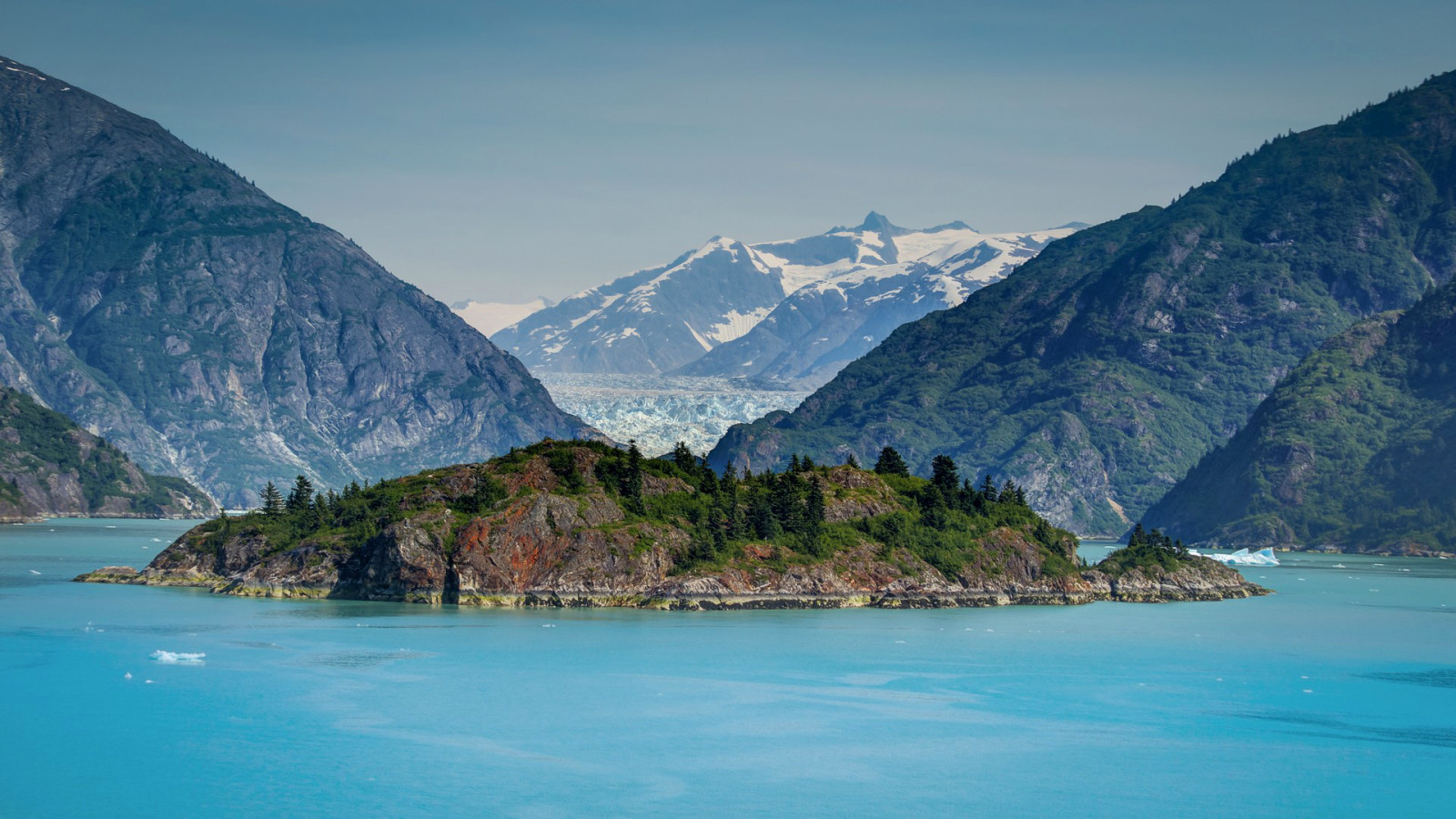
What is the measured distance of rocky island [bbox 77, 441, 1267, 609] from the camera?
405 ft

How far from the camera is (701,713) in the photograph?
260 ft

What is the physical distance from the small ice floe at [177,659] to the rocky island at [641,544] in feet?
107

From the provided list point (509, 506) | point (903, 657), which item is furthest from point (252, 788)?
point (509, 506)

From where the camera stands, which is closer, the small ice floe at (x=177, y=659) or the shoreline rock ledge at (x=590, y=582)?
the small ice floe at (x=177, y=659)

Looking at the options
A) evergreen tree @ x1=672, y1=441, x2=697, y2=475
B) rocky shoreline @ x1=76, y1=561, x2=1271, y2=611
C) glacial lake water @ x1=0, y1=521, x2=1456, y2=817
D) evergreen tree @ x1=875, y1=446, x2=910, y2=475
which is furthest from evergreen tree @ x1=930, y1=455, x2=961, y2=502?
evergreen tree @ x1=672, y1=441, x2=697, y2=475

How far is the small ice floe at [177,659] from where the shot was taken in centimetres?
8962

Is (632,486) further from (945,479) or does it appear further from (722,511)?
(945,479)

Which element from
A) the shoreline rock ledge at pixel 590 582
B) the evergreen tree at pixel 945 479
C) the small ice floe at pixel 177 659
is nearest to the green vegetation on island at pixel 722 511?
the evergreen tree at pixel 945 479

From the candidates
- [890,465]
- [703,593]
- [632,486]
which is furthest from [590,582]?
[890,465]

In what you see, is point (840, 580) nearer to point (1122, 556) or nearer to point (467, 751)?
point (1122, 556)

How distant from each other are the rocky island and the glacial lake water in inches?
136

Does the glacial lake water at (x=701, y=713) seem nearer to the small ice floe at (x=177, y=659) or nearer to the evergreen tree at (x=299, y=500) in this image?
the small ice floe at (x=177, y=659)

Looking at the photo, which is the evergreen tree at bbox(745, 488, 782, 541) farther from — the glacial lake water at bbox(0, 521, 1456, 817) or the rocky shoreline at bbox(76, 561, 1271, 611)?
the glacial lake water at bbox(0, 521, 1456, 817)

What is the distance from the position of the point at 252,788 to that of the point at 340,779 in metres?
3.47
